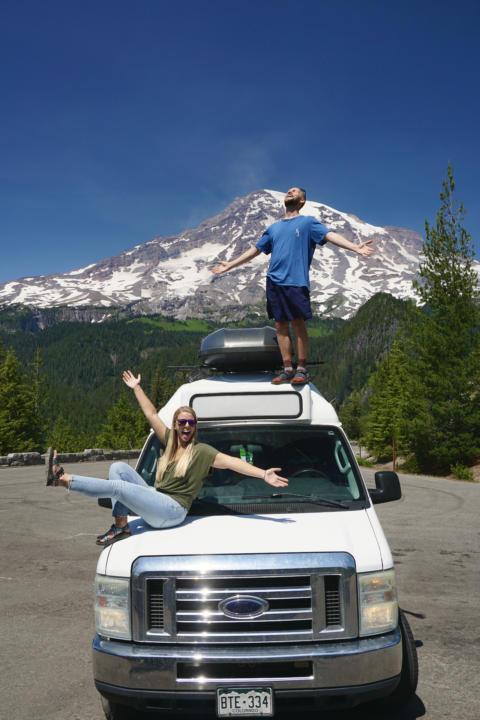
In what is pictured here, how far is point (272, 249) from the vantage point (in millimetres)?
6105

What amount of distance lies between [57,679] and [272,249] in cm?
433

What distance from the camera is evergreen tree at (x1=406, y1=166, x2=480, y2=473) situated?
24297mm

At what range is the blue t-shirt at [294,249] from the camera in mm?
5820

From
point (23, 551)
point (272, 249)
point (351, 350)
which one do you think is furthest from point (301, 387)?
point (351, 350)

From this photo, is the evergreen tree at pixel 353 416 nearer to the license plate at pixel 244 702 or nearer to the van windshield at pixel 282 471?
the van windshield at pixel 282 471

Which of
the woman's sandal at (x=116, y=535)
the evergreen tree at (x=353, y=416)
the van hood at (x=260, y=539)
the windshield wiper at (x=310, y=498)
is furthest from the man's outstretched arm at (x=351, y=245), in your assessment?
the evergreen tree at (x=353, y=416)

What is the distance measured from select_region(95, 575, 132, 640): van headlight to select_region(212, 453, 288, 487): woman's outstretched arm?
1.09 meters

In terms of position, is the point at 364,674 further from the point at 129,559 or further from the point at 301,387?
the point at 301,387

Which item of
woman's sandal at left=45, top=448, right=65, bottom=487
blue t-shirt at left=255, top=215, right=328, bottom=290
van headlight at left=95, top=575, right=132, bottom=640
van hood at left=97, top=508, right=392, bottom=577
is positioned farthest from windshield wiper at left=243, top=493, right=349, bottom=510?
blue t-shirt at left=255, top=215, right=328, bottom=290

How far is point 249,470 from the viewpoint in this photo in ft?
13.5

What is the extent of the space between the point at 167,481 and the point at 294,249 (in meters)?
2.75

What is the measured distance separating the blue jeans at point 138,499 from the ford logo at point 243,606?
0.79 m

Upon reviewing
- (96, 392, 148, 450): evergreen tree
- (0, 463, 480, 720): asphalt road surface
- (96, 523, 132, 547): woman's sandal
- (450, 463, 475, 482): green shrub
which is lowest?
(96, 392, 148, 450): evergreen tree

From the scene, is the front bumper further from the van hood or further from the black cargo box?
the black cargo box
